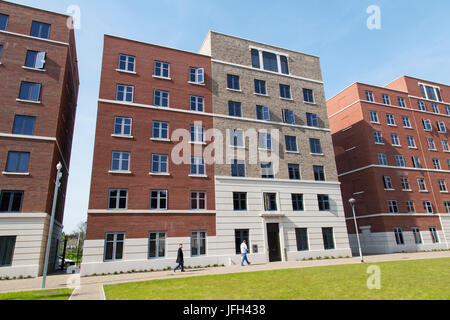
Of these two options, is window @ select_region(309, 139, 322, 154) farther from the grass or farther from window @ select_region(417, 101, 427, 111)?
the grass

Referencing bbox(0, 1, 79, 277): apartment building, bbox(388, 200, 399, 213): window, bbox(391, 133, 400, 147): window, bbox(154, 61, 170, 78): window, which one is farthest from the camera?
bbox(391, 133, 400, 147): window

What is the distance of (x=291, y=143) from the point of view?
3172cm

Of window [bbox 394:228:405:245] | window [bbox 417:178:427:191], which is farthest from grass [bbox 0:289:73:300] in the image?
window [bbox 417:178:427:191]

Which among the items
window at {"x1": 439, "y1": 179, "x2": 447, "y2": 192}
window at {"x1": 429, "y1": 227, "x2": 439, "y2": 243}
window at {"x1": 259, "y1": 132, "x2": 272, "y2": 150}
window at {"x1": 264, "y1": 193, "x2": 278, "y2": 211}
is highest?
window at {"x1": 259, "y1": 132, "x2": 272, "y2": 150}

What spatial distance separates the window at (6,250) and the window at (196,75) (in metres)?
21.2

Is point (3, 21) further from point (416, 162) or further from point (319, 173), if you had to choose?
point (416, 162)

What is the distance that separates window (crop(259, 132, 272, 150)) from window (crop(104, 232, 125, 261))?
1644cm

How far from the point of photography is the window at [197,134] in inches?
1089

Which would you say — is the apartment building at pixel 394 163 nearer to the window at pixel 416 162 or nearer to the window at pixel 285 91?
the window at pixel 416 162

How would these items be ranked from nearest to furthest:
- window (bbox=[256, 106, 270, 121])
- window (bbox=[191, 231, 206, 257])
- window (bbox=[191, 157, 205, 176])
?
1. window (bbox=[191, 231, 206, 257])
2. window (bbox=[191, 157, 205, 176])
3. window (bbox=[256, 106, 270, 121])

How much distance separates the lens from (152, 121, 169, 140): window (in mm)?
26531

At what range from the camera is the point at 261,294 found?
33.4ft

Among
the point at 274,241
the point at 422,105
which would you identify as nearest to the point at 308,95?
the point at 274,241
